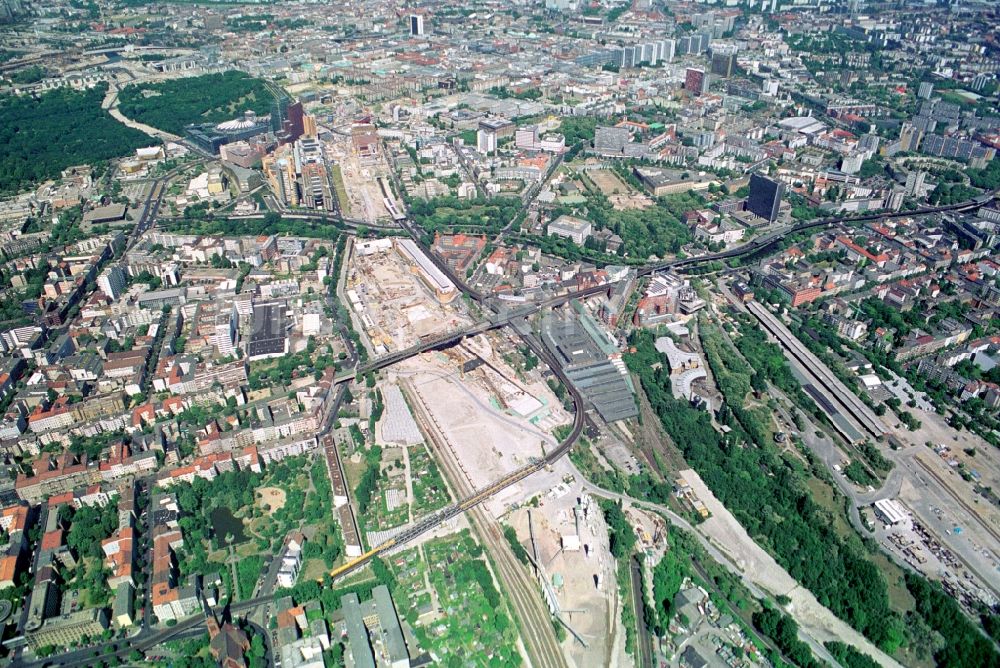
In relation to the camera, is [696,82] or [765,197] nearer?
[765,197]

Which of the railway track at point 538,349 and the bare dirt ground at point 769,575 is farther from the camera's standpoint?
the railway track at point 538,349

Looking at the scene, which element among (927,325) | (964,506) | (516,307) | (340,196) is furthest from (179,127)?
(964,506)

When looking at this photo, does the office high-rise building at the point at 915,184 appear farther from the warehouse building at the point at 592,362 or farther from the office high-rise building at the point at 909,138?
the warehouse building at the point at 592,362

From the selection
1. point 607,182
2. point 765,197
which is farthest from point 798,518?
point 607,182

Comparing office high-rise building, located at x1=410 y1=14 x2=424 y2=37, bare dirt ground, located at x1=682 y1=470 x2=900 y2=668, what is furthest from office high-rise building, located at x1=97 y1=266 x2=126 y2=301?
office high-rise building, located at x1=410 y1=14 x2=424 y2=37

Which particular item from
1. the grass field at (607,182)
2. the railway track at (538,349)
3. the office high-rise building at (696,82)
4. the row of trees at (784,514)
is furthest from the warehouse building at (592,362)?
the office high-rise building at (696,82)

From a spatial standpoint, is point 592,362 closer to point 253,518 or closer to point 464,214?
point 253,518
